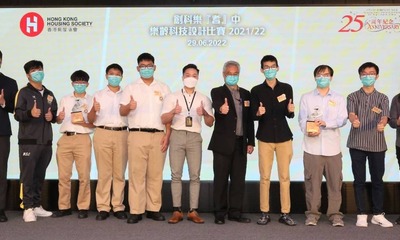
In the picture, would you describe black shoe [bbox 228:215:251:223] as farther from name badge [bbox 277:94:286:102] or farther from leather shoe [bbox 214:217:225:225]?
name badge [bbox 277:94:286:102]

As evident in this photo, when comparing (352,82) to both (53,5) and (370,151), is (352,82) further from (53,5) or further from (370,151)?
(53,5)

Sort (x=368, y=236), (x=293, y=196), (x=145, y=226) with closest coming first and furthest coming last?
(x=368, y=236)
(x=145, y=226)
(x=293, y=196)

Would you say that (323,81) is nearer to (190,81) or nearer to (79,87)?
(190,81)

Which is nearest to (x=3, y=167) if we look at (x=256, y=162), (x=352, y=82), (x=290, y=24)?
(x=256, y=162)

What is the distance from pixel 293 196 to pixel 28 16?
3.48 metres

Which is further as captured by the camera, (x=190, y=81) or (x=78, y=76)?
(x=78, y=76)

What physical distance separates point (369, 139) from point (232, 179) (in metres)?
1.31

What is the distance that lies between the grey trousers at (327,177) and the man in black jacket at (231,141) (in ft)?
1.94

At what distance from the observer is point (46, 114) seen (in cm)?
423

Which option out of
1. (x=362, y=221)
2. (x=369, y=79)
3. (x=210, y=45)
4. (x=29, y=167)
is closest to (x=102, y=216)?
(x=29, y=167)

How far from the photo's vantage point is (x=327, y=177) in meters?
4.04

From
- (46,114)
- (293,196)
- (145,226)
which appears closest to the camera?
(145,226)

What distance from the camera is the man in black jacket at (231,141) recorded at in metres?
3.99

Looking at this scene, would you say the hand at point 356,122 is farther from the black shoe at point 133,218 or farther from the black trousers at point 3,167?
the black trousers at point 3,167
